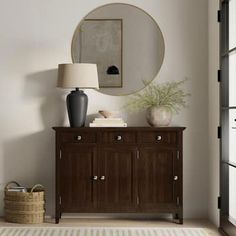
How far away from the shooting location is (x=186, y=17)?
5.54m

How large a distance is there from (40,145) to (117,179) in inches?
35.9

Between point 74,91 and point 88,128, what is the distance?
15.9 inches

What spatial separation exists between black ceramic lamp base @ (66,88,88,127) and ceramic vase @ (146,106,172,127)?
0.63 m

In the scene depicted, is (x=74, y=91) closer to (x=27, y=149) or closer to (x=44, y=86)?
(x=44, y=86)

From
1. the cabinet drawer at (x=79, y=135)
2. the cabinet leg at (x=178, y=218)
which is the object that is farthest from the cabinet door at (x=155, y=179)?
the cabinet drawer at (x=79, y=135)

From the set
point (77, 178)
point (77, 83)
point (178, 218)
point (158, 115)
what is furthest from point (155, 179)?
point (77, 83)

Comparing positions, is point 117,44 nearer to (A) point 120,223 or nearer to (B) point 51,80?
(B) point 51,80

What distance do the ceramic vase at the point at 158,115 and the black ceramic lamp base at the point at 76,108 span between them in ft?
2.06

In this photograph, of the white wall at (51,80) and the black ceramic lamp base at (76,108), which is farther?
the white wall at (51,80)

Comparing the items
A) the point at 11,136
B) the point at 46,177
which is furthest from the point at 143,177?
the point at 11,136

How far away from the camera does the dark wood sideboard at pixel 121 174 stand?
5.15 m

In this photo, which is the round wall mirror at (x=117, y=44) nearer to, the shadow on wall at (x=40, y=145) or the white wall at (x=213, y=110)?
the shadow on wall at (x=40, y=145)

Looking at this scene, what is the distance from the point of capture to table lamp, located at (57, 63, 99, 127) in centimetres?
515

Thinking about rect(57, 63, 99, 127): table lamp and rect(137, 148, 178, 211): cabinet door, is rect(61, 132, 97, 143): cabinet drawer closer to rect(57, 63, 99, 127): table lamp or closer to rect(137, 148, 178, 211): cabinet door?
rect(57, 63, 99, 127): table lamp
